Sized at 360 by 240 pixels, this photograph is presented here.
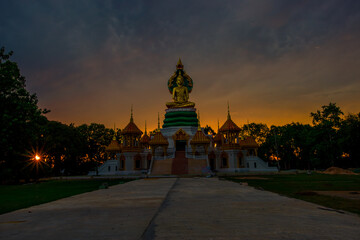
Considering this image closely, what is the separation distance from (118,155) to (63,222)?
35781 mm

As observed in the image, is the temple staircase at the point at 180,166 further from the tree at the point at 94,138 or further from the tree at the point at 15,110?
the tree at the point at 94,138

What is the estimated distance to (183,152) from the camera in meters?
37.4

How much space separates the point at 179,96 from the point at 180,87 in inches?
78.9

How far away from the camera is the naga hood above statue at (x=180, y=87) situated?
48.9m

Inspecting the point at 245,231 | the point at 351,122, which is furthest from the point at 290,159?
the point at 245,231

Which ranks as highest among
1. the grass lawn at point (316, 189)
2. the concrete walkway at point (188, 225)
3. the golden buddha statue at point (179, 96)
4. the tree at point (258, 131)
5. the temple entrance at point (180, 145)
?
the golden buddha statue at point (179, 96)

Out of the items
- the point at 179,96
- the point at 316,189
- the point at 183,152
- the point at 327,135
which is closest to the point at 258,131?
the point at 327,135

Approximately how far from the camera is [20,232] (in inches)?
167

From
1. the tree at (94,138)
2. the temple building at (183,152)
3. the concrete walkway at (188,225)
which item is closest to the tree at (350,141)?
the temple building at (183,152)

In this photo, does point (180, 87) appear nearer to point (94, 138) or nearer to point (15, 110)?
point (94, 138)

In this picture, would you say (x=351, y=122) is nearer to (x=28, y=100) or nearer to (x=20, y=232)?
(x=28, y=100)

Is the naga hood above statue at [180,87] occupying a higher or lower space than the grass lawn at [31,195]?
higher

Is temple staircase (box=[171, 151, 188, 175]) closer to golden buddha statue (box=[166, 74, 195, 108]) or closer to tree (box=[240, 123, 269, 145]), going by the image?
golden buddha statue (box=[166, 74, 195, 108])

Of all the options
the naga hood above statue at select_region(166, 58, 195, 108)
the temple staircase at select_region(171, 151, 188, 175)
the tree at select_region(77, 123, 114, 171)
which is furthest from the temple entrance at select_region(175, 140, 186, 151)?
the tree at select_region(77, 123, 114, 171)
